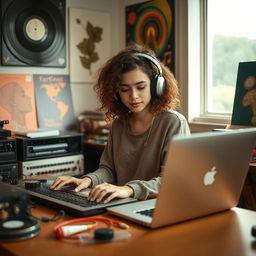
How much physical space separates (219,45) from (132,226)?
2323mm

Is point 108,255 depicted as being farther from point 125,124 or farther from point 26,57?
point 26,57

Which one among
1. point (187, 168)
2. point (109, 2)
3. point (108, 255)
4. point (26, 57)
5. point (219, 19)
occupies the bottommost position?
point (108, 255)

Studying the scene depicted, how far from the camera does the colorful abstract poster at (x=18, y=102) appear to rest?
3.33 meters

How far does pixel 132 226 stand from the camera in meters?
1.31

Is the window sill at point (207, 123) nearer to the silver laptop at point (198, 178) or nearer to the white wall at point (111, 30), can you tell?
the white wall at point (111, 30)

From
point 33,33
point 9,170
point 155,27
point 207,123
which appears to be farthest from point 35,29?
point 207,123

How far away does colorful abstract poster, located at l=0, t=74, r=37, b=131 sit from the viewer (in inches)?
131

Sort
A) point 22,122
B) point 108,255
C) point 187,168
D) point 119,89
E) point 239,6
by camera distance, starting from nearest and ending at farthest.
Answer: point 108,255, point 187,168, point 119,89, point 239,6, point 22,122

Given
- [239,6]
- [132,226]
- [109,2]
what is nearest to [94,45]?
[109,2]

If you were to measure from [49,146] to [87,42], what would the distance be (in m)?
1.12

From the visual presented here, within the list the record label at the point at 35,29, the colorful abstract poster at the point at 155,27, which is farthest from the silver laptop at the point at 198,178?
the record label at the point at 35,29

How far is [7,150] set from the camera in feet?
9.61

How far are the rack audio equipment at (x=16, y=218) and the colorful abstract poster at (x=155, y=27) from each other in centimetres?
234

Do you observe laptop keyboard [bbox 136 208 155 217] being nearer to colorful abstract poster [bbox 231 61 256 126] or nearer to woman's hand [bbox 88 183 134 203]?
woman's hand [bbox 88 183 134 203]
